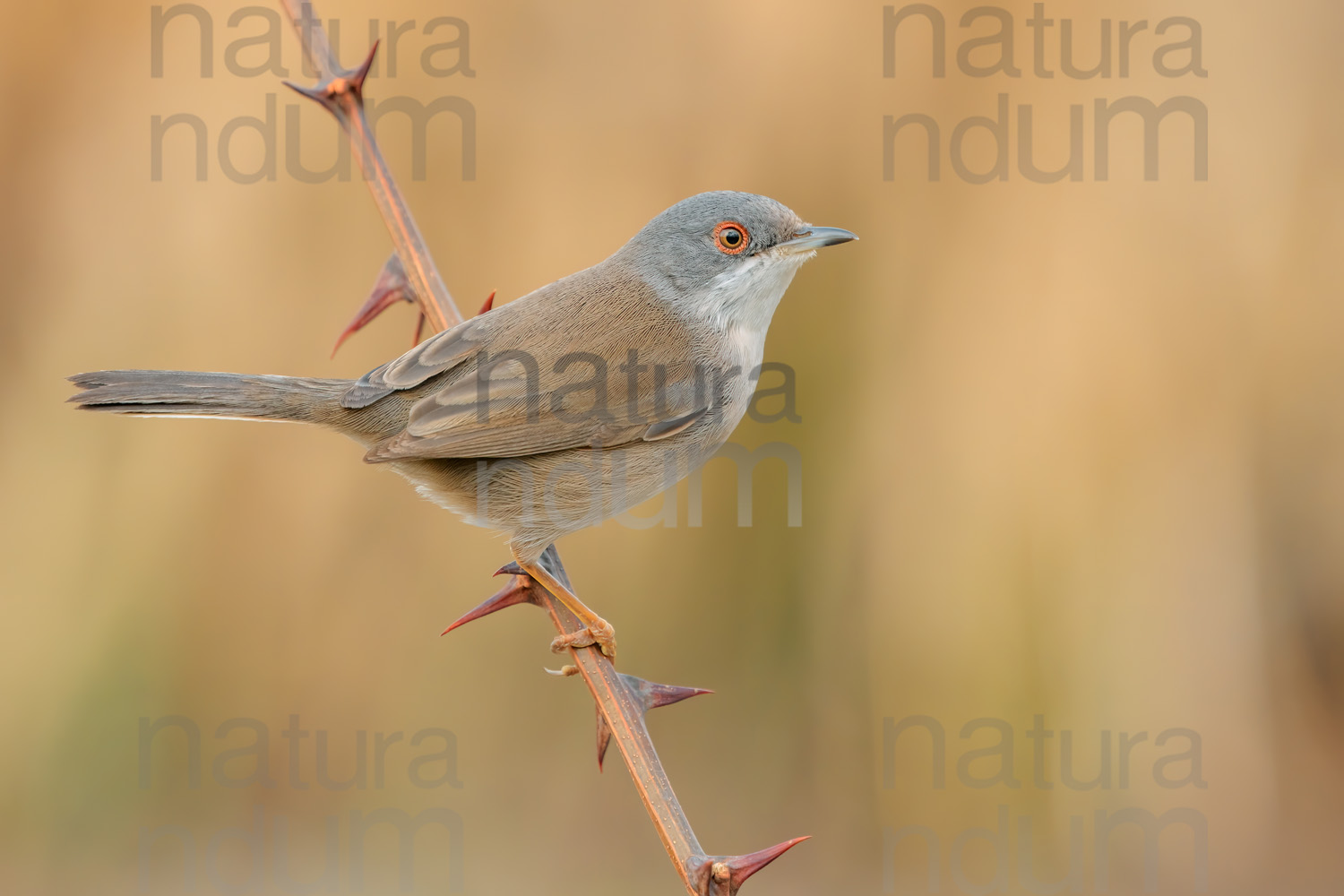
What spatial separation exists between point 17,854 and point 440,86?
3.76 metres

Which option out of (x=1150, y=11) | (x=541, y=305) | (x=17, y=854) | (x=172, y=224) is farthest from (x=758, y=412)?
(x=17, y=854)

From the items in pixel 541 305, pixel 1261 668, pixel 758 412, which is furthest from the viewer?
pixel 1261 668

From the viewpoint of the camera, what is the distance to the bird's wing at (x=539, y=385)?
319 cm

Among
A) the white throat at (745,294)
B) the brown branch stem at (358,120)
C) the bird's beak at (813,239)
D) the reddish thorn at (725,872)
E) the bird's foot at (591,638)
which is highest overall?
the brown branch stem at (358,120)

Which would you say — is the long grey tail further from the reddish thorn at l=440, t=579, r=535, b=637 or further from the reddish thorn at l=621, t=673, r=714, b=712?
the reddish thorn at l=621, t=673, r=714, b=712

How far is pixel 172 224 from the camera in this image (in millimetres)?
4473

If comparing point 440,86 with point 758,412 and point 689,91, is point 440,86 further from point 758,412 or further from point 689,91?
point 758,412

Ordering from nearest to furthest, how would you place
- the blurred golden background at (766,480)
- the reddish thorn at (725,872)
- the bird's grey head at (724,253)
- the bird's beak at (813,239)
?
the reddish thorn at (725,872)
the bird's beak at (813,239)
the bird's grey head at (724,253)
the blurred golden background at (766,480)

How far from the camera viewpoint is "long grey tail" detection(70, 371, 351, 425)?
2812 mm

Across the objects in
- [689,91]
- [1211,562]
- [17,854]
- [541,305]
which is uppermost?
[689,91]

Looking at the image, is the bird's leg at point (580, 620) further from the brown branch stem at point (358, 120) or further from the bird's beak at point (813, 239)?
the bird's beak at point (813, 239)

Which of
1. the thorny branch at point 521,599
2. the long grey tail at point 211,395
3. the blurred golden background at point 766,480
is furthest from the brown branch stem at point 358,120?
the blurred golden background at point 766,480

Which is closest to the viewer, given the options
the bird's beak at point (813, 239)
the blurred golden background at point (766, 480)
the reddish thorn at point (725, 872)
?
the reddish thorn at point (725, 872)

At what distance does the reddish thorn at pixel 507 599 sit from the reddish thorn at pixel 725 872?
2.87 ft
